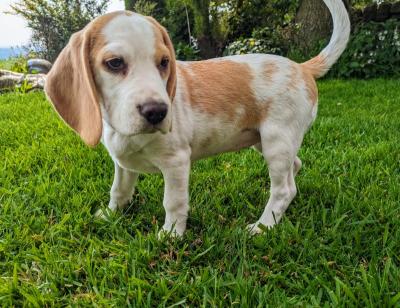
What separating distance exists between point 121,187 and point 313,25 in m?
7.37

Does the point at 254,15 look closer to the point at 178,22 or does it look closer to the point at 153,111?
the point at 178,22

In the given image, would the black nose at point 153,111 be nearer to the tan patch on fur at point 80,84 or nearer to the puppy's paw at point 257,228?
the tan patch on fur at point 80,84

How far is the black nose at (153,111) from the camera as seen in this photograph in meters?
1.85

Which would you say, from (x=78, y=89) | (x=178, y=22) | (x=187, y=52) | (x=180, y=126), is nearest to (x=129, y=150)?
(x=180, y=126)

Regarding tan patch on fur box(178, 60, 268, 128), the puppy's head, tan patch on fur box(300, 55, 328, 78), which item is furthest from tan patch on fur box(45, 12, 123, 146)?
tan patch on fur box(300, 55, 328, 78)

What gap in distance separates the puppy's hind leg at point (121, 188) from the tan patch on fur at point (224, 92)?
2.20 ft

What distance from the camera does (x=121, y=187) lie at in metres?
2.76

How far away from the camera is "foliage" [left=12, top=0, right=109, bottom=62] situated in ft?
37.6

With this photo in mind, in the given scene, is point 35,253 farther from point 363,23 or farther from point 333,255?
point 363,23

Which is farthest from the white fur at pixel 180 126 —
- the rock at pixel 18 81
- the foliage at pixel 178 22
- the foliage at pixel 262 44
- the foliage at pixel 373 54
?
the foliage at pixel 178 22

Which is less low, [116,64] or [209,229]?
[116,64]

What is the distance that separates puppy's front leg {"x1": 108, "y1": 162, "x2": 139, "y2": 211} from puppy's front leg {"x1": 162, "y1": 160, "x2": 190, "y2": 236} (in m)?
0.44

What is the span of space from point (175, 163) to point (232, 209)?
0.71 m

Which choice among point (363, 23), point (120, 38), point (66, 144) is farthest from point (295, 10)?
point (120, 38)
